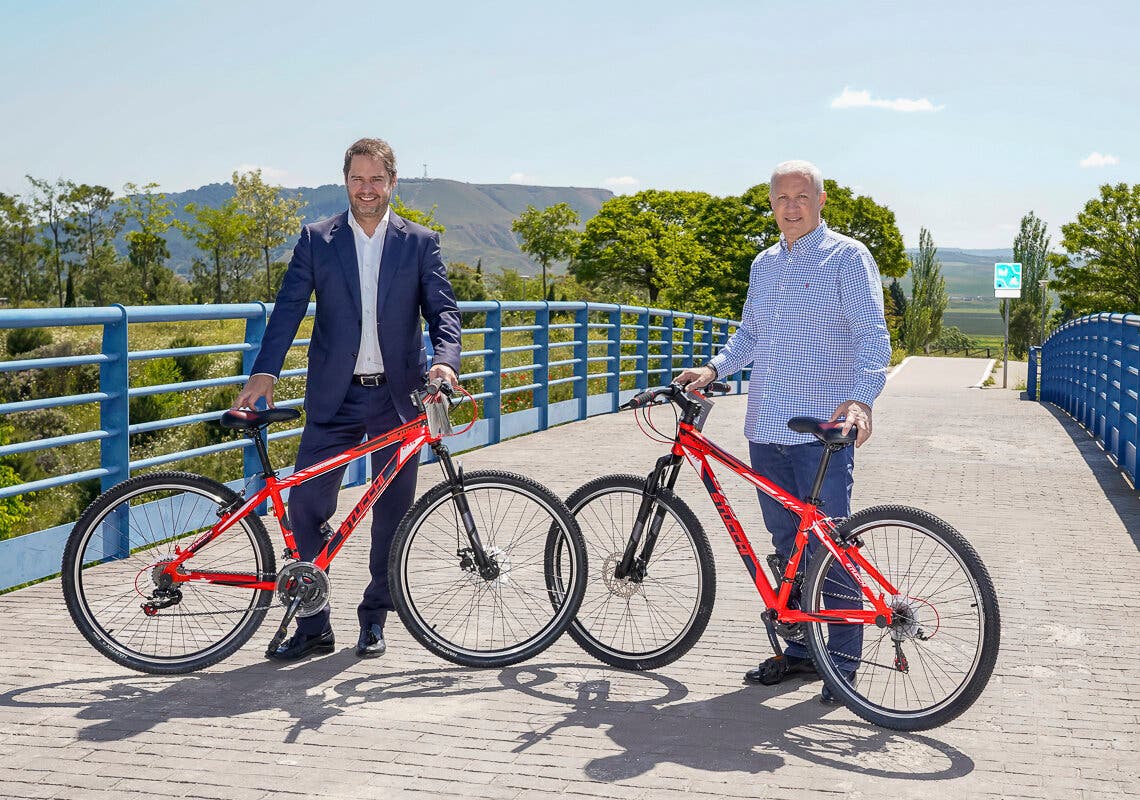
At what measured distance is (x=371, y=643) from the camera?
538 cm

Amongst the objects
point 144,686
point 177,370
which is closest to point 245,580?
point 144,686

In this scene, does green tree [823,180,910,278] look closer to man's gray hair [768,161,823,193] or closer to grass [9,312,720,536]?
grass [9,312,720,536]

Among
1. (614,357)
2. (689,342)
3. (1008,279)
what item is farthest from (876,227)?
(614,357)

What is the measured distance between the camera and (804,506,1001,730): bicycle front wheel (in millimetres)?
4352

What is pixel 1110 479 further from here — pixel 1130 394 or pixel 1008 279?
pixel 1008 279

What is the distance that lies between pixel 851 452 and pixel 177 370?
22.4m

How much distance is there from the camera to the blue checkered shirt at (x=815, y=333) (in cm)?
475

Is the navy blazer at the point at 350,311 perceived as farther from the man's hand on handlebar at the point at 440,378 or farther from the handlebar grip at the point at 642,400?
the handlebar grip at the point at 642,400

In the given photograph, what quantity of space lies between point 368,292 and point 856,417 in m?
1.98

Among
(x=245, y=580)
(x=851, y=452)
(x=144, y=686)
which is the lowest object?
(x=144, y=686)

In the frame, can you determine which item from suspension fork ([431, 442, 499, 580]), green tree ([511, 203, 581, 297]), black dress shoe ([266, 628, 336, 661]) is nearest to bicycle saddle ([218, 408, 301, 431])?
suspension fork ([431, 442, 499, 580])

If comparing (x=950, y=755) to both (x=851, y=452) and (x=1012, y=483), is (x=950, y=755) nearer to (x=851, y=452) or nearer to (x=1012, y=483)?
(x=851, y=452)

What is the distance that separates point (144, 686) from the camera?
195 inches

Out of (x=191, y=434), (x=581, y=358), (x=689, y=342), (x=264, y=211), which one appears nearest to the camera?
(x=581, y=358)
